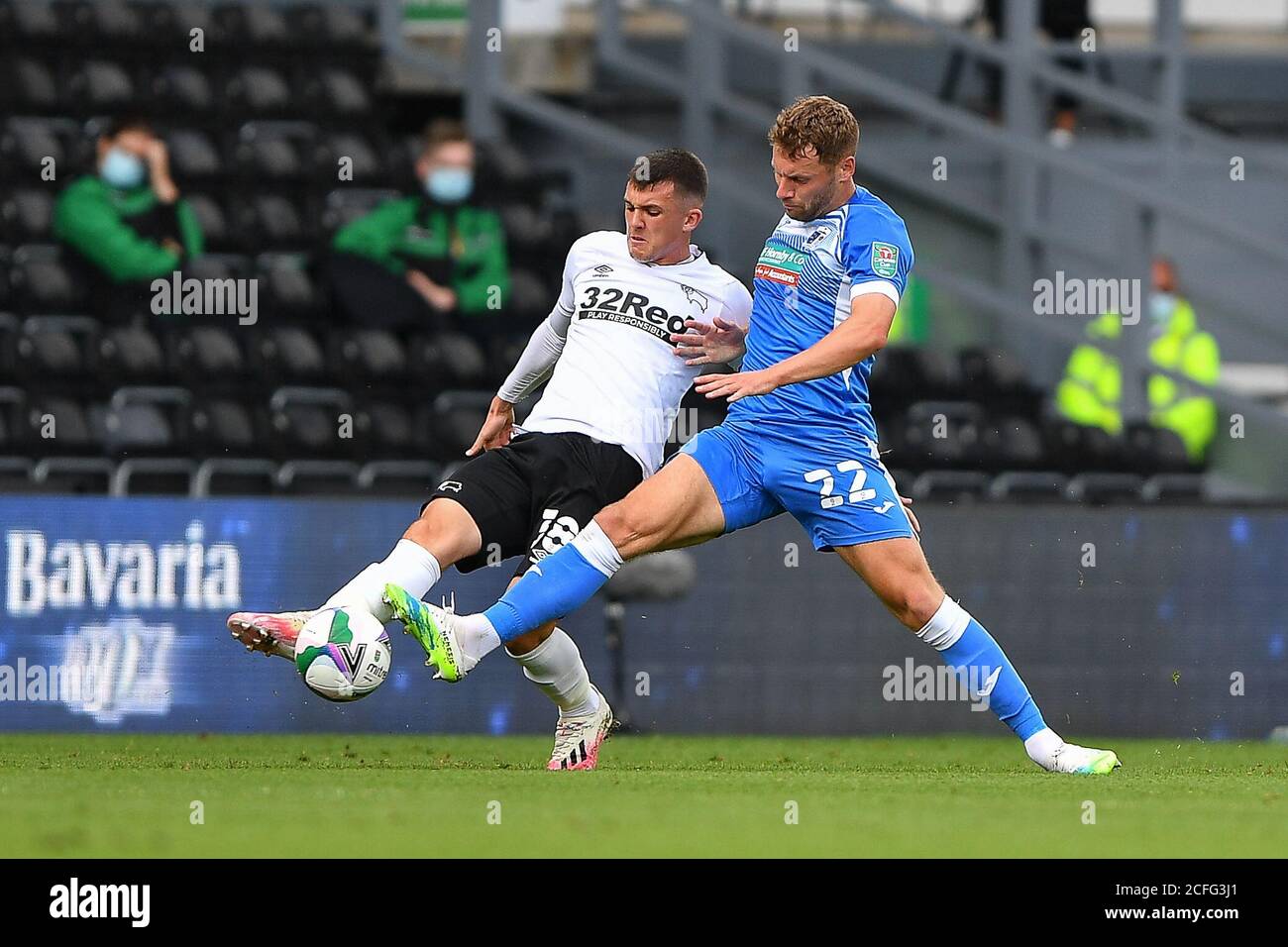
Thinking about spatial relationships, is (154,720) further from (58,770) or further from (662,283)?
(662,283)

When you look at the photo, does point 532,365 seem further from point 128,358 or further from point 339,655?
point 128,358

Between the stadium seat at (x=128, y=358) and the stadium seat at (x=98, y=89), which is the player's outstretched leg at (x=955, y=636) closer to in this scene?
the stadium seat at (x=128, y=358)

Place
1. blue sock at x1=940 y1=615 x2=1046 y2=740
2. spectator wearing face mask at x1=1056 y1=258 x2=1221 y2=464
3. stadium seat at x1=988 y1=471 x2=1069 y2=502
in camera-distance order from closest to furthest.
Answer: blue sock at x1=940 y1=615 x2=1046 y2=740
stadium seat at x1=988 y1=471 x2=1069 y2=502
spectator wearing face mask at x1=1056 y1=258 x2=1221 y2=464

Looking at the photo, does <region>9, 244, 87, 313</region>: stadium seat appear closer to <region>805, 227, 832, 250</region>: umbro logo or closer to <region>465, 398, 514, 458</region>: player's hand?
<region>465, 398, 514, 458</region>: player's hand

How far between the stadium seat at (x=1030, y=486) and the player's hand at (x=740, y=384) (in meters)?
6.20

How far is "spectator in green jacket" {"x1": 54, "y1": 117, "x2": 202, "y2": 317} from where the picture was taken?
12172 millimetres

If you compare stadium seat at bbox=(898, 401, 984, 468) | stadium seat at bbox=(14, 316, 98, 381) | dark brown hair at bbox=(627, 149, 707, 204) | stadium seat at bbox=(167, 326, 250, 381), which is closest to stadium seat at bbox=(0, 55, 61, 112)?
stadium seat at bbox=(14, 316, 98, 381)

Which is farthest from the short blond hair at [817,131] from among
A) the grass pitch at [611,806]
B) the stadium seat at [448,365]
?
the stadium seat at [448,365]

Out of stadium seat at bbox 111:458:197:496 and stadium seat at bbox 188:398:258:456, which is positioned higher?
stadium seat at bbox 188:398:258:456

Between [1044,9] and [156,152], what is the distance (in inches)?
283

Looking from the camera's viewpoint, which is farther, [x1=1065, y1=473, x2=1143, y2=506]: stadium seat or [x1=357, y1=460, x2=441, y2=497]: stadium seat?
[x1=1065, y1=473, x2=1143, y2=506]: stadium seat

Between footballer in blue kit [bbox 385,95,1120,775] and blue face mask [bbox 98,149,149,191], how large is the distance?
5.93 meters

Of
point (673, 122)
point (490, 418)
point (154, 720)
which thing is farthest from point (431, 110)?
point (490, 418)
